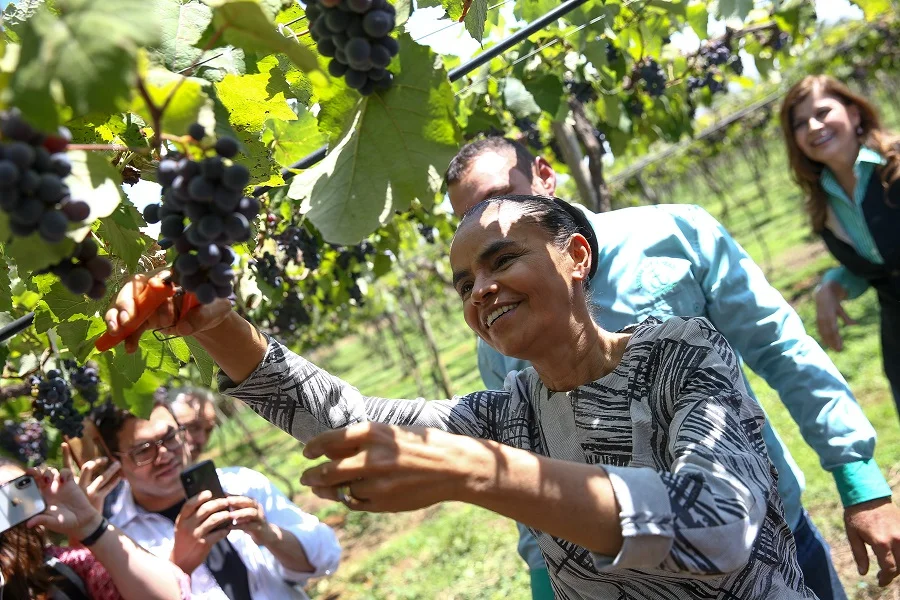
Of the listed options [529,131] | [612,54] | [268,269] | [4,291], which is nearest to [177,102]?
[4,291]

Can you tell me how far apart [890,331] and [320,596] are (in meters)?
5.20

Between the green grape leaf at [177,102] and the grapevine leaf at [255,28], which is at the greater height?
the grapevine leaf at [255,28]

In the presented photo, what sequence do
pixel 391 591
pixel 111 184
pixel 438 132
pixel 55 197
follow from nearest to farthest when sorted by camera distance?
pixel 55 197 < pixel 111 184 < pixel 438 132 < pixel 391 591

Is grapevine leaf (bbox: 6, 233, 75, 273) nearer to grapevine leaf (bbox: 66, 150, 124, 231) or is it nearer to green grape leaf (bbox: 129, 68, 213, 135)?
grapevine leaf (bbox: 66, 150, 124, 231)

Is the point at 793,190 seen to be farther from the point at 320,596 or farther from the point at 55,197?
the point at 55,197

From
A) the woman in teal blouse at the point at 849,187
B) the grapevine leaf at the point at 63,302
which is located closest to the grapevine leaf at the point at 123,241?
the grapevine leaf at the point at 63,302

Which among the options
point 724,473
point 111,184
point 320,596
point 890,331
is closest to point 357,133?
point 111,184

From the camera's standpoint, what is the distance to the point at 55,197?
2.26 ft

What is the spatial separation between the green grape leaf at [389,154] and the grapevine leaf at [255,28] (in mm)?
160

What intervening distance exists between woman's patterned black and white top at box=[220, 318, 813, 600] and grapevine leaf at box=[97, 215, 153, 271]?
0.36 meters

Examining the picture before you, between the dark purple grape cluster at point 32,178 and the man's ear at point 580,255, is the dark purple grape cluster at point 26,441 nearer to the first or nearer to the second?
the man's ear at point 580,255

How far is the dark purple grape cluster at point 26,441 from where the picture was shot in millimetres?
3645

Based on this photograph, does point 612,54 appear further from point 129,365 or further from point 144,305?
point 144,305

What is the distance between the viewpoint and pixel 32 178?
0.67 m
